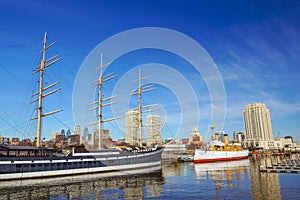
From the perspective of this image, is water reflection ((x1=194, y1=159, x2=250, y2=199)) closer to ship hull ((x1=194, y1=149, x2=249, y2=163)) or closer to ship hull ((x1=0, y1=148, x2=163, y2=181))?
ship hull ((x1=0, y1=148, x2=163, y2=181))

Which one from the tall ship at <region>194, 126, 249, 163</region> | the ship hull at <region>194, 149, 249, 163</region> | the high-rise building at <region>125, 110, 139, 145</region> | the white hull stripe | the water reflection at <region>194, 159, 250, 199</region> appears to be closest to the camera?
the water reflection at <region>194, 159, 250, 199</region>

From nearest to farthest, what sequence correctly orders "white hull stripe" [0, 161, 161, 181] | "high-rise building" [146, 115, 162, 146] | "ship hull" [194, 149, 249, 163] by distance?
"white hull stripe" [0, 161, 161, 181] < "high-rise building" [146, 115, 162, 146] < "ship hull" [194, 149, 249, 163]

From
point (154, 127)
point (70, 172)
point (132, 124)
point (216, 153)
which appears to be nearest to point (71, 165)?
point (70, 172)

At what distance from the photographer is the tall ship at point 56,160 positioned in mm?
37250

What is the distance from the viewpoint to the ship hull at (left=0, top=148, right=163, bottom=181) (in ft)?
120

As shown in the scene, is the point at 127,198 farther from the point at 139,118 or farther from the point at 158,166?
the point at 139,118

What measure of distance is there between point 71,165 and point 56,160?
3.12 metres

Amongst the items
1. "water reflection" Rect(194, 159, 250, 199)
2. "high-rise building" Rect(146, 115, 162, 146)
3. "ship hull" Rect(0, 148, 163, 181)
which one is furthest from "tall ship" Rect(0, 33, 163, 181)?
"water reflection" Rect(194, 159, 250, 199)

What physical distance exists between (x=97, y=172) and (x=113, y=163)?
174 inches

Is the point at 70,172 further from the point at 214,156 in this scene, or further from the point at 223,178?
the point at 214,156

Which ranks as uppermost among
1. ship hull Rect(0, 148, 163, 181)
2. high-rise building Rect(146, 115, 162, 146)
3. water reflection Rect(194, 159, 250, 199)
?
high-rise building Rect(146, 115, 162, 146)

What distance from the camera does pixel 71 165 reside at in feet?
143

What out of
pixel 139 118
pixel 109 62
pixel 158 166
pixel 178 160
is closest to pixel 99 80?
pixel 109 62

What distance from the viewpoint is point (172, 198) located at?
21047 millimetres
